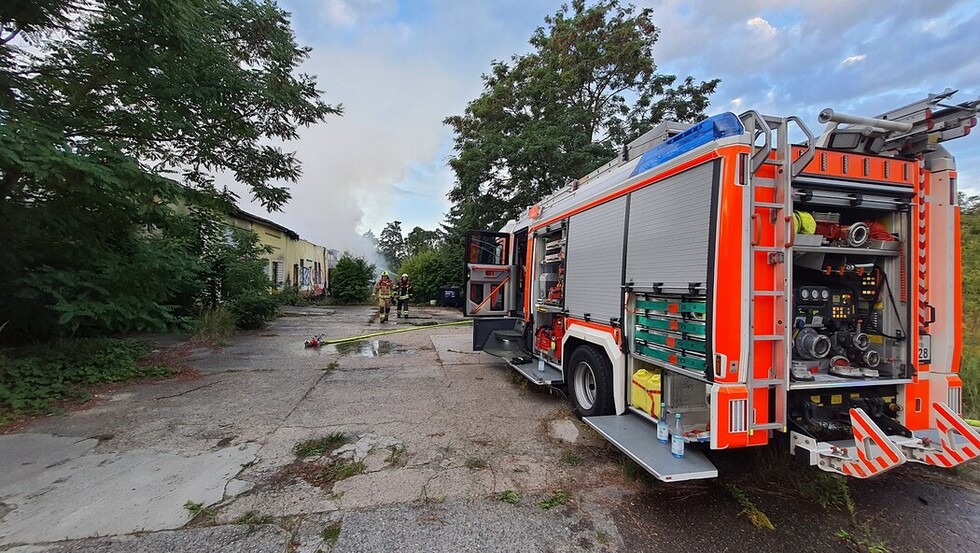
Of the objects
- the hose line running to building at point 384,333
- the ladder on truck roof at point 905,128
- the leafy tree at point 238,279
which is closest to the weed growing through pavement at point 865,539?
the ladder on truck roof at point 905,128

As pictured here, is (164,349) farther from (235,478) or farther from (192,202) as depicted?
(235,478)

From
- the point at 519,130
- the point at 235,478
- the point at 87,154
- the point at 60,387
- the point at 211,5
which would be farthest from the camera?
the point at 519,130

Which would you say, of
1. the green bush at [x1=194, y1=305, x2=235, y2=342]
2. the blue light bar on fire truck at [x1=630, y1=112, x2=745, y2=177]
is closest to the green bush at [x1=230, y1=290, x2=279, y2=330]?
the green bush at [x1=194, y1=305, x2=235, y2=342]

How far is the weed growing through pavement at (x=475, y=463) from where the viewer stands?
3.76m

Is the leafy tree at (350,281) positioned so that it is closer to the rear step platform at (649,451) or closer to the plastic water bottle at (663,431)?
the rear step platform at (649,451)

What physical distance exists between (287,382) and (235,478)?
335 centimetres

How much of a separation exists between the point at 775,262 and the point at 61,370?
353 inches

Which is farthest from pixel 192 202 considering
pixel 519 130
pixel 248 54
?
pixel 519 130

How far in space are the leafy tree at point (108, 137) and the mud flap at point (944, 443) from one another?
7.83 metres

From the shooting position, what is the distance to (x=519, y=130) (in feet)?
60.2

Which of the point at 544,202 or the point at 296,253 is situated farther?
the point at 296,253

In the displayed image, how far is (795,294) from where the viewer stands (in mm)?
3404

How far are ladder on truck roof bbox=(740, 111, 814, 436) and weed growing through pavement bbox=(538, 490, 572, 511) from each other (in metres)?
1.39

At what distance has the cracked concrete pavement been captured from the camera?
277 centimetres
